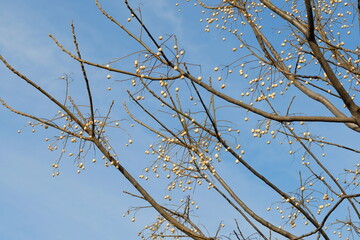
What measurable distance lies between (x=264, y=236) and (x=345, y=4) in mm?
3777

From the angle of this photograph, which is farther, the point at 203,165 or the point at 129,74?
the point at 203,165

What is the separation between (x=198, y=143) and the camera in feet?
18.7

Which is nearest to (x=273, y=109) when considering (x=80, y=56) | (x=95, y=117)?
(x=95, y=117)

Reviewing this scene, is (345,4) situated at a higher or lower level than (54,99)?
higher

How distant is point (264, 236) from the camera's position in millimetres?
5559

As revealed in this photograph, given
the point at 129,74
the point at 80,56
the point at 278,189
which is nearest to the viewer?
the point at 129,74

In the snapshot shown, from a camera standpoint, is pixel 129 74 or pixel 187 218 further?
pixel 187 218

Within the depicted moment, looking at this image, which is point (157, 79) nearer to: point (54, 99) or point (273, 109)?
point (54, 99)

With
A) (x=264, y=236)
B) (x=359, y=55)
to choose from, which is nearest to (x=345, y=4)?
(x=359, y=55)

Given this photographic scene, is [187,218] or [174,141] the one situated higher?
[174,141]

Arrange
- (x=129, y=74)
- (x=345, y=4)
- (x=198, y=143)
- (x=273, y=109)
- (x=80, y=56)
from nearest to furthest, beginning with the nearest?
(x=129, y=74) → (x=80, y=56) → (x=198, y=143) → (x=273, y=109) → (x=345, y=4)

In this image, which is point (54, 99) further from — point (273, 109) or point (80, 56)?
point (273, 109)

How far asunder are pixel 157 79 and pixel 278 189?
6.57 ft

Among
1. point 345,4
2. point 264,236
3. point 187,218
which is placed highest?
point 345,4
